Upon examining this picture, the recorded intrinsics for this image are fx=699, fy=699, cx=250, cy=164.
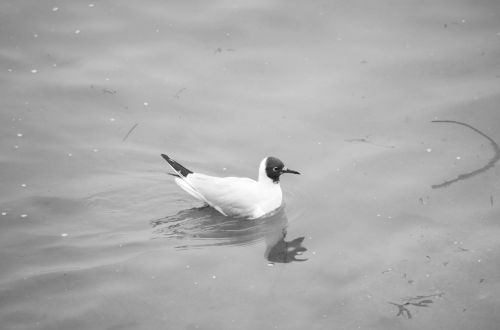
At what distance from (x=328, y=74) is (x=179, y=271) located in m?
4.12

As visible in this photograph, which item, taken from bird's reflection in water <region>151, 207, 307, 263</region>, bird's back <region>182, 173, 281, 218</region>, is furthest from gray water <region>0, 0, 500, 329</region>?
bird's back <region>182, 173, 281, 218</region>

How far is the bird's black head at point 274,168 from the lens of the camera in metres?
7.83

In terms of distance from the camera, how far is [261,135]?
8664 mm

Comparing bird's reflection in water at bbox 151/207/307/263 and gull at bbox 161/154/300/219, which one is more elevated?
gull at bbox 161/154/300/219

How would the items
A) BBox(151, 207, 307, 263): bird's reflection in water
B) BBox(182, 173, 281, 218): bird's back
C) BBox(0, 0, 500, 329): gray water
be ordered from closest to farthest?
BBox(0, 0, 500, 329): gray water, BBox(151, 207, 307, 263): bird's reflection in water, BBox(182, 173, 281, 218): bird's back

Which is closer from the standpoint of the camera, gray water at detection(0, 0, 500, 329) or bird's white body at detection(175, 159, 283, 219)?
gray water at detection(0, 0, 500, 329)

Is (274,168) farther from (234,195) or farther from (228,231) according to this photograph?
(228,231)

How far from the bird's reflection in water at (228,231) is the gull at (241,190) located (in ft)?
0.37

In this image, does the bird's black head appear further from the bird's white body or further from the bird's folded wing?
the bird's folded wing

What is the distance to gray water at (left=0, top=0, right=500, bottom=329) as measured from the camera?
20.4 ft

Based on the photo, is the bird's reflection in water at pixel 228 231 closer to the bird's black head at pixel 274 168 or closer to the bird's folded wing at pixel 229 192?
the bird's folded wing at pixel 229 192

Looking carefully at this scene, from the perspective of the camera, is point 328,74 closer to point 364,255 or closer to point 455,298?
point 364,255

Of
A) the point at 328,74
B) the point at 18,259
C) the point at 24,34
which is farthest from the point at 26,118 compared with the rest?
the point at 328,74

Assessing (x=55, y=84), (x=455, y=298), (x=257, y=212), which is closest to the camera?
(x=455, y=298)
